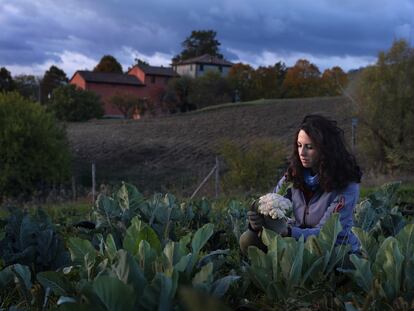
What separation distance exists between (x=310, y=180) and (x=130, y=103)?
67617 millimetres

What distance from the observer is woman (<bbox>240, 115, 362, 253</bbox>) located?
386cm

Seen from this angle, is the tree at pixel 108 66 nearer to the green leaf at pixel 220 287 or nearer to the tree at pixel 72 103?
the tree at pixel 72 103

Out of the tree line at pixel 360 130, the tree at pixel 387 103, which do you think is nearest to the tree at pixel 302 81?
the tree line at pixel 360 130

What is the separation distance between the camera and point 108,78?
85000mm

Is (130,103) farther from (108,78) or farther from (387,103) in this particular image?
(387,103)

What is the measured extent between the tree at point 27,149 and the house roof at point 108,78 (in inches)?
2260


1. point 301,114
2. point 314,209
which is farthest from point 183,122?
point 314,209

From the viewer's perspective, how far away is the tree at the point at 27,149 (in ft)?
82.0

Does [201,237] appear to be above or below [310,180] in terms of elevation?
below

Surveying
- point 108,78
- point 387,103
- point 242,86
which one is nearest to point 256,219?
point 387,103

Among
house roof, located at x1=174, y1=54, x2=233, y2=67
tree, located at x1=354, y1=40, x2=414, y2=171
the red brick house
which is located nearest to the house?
house roof, located at x1=174, y1=54, x2=233, y2=67

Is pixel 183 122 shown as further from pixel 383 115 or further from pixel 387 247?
pixel 387 247

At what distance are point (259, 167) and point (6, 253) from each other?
62.1 feet

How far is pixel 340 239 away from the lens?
3.76 metres
